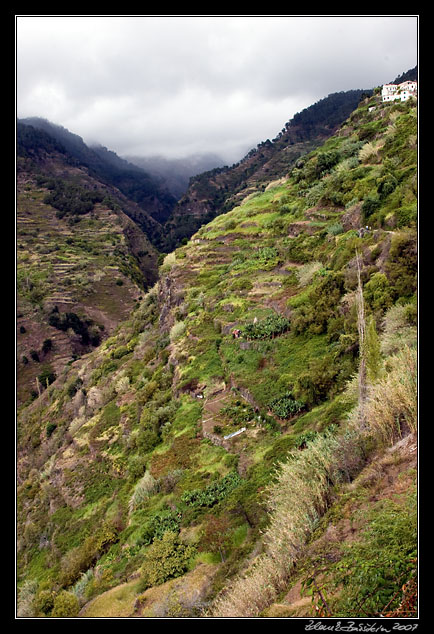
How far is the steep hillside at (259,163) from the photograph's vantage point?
111 metres

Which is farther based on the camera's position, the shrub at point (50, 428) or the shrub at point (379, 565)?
the shrub at point (50, 428)

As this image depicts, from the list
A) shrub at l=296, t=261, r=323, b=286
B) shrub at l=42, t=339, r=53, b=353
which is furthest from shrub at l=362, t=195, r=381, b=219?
shrub at l=42, t=339, r=53, b=353

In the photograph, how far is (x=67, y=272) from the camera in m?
73.6

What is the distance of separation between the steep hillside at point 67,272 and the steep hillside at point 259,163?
73.2 feet

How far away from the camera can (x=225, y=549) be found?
320 inches

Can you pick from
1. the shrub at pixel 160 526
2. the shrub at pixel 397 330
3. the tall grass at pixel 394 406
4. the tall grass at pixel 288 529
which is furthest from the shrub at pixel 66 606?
the shrub at pixel 397 330

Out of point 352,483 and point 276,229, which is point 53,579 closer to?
point 352,483

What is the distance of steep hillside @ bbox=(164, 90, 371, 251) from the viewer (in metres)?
111

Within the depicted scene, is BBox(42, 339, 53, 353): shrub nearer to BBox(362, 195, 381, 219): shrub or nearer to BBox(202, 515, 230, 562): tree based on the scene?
BBox(362, 195, 381, 219): shrub

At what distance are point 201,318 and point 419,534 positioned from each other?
1793 cm

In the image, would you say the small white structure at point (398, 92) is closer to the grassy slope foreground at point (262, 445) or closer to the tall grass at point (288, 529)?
the grassy slope foreground at point (262, 445)

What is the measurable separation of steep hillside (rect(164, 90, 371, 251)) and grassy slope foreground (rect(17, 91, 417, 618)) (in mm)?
87801

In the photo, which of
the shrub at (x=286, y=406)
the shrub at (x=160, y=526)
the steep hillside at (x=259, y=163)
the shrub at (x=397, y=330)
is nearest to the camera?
the shrub at (x=397, y=330)

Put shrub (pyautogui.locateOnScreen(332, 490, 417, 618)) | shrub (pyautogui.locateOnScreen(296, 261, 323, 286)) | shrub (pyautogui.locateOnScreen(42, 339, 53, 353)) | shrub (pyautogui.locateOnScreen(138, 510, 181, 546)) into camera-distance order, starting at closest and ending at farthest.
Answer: shrub (pyautogui.locateOnScreen(332, 490, 417, 618)), shrub (pyautogui.locateOnScreen(138, 510, 181, 546)), shrub (pyautogui.locateOnScreen(296, 261, 323, 286)), shrub (pyautogui.locateOnScreen(42, 339, 53, 353))
